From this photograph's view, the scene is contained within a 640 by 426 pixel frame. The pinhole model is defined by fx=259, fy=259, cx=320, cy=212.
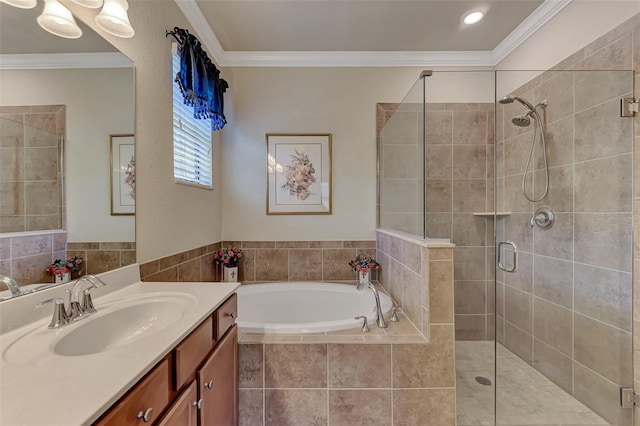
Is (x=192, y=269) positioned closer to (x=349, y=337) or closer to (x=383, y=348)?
(x=349, y=337)

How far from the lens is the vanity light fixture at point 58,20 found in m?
0.93

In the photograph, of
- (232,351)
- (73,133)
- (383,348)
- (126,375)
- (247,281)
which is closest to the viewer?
(126,375)

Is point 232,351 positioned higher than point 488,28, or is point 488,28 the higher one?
point 488,28

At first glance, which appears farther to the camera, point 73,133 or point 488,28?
point 488,28

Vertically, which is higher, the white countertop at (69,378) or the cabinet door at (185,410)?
Result: the white countertop at (69,378)

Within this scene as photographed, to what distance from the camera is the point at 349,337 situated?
1439 millimetres

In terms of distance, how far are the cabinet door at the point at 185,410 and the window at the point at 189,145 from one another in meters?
1.29

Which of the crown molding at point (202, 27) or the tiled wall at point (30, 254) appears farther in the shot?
the crown molding at point (202, 27)

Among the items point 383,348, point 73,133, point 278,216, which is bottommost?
point 383,348

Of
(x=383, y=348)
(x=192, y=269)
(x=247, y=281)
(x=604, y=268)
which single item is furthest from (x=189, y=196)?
(x=604, y=268)

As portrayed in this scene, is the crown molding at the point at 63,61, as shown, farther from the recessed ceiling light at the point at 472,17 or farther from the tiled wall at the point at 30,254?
the recessed ceiling light at the point at 472,17

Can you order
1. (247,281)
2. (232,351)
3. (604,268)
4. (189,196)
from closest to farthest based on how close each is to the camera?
(232,351) < (604,268) < (189,196) < (247,281)

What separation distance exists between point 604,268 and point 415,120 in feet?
4.73

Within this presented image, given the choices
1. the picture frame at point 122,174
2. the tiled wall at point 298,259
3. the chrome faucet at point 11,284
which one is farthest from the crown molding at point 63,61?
the tiled wall at point 298,259
